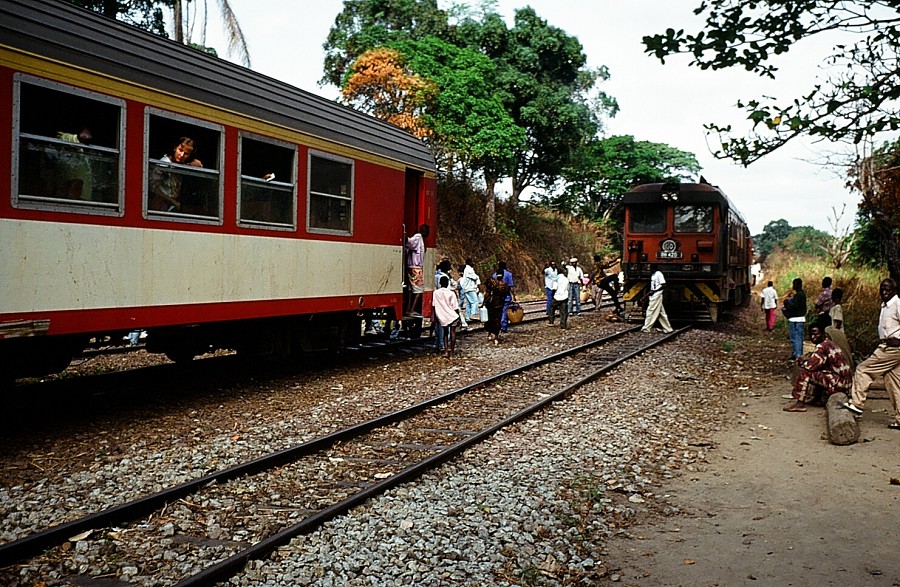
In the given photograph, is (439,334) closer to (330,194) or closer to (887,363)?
(330,194)

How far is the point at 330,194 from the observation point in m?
10.5

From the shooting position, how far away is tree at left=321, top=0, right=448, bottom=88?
31.1 m

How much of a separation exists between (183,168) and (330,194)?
9.07 feet

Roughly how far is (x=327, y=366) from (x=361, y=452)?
520 centimetres

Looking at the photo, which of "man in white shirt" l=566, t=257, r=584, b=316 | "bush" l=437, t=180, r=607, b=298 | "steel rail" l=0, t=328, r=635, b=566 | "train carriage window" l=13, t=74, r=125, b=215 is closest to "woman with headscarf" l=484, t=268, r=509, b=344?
"steel rail" l=0, t=328, r=635, b=566

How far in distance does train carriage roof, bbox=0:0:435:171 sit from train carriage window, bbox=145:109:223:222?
0.33 m

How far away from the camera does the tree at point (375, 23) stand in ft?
102

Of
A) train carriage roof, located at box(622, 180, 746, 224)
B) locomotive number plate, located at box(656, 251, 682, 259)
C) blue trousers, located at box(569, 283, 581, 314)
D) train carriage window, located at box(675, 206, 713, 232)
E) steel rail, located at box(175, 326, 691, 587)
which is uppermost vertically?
train carriage roof, located at box(622, 180, 746, 224)

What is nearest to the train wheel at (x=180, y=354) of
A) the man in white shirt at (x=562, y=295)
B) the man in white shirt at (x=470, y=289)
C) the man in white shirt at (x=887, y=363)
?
the man in white shirt at (x=887, y=363)

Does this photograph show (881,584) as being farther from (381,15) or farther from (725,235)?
(381,15)

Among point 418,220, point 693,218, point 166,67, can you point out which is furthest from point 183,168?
point 693,218

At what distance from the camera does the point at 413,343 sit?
586 inches

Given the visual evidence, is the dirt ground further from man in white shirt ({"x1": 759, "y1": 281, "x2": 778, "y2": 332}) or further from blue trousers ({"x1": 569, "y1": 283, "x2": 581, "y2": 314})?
blue trousers ({"x1": 569, "y1": 283, "x2": 581, "y2": 314})

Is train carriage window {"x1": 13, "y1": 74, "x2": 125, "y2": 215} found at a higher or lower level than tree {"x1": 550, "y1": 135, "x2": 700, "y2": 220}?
lower
